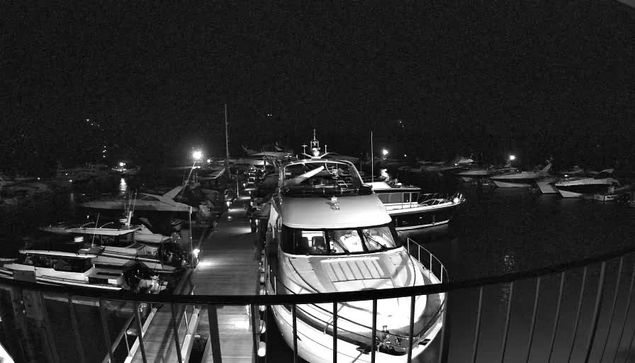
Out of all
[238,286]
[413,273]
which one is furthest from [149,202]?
[413,273]

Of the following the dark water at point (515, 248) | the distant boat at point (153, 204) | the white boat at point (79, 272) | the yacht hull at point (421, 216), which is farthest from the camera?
the distant boat at point (153, 204)

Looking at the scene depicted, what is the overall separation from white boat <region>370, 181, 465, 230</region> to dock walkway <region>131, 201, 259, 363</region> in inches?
425

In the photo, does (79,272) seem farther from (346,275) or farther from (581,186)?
(581,186)

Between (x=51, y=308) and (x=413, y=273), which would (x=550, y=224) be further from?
(x=51, y=308)

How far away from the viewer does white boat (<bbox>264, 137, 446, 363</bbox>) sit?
5.95 m

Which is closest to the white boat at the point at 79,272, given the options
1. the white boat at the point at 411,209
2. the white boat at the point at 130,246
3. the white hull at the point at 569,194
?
the white boat at the point at 130,246

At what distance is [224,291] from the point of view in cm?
984

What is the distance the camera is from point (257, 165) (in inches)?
2128

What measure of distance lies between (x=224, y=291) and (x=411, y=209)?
1507 cm

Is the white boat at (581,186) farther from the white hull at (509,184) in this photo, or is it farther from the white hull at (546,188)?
the white hull at (509,184)

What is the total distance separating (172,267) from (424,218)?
50.0 ft

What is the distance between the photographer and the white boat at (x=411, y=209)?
2217cm

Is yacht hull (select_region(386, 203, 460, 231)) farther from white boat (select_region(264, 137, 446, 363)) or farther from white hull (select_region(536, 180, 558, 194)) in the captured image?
white hull (select_region(536, 180, 558, 194))

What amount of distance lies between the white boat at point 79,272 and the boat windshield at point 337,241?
7.84 metres
